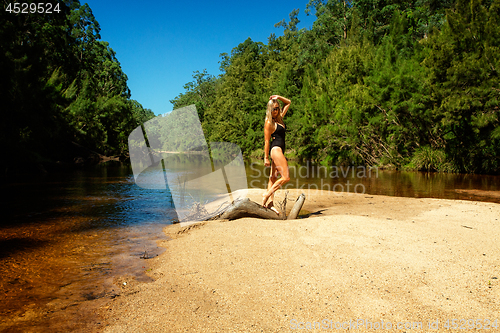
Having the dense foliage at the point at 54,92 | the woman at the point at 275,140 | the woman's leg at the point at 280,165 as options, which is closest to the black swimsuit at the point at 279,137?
the woman at the point at 275,140

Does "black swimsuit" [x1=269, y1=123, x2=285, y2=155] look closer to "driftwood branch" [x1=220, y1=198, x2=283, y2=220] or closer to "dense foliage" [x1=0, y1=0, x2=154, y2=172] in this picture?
"driftwood branch" [x1=220, y1=198, x2=283, y2=220]

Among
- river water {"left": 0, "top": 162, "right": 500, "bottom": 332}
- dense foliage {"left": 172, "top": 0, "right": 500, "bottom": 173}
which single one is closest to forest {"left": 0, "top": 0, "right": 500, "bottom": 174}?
dense foliage {"left": 172, "top": 0, "right": 500, "bottom": 173}

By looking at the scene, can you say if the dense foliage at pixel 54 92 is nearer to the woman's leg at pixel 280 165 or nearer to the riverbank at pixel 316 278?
the woman's leg at pixel 280 165

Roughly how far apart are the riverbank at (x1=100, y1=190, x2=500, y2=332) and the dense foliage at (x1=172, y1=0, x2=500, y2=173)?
14.4 m

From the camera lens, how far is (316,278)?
3.58 metres

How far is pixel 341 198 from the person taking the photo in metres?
10.5

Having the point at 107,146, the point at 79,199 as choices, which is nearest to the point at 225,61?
the point at 107,146

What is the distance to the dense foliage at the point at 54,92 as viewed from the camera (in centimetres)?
1917

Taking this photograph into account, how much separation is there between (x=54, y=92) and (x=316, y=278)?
29154 mm

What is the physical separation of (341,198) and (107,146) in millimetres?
43898

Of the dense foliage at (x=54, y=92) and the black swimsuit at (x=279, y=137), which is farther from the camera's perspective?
the dense foliage at (x=54, y=92)

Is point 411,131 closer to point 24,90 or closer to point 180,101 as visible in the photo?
point 24,90

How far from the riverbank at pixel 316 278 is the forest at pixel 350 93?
15504 mm

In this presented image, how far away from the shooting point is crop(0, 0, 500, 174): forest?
56.6ft
